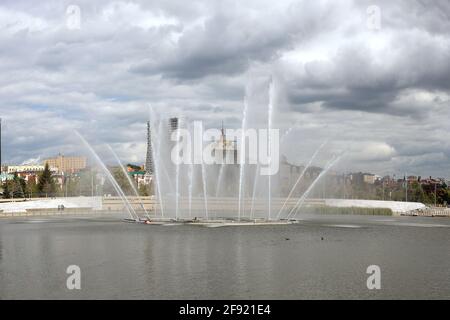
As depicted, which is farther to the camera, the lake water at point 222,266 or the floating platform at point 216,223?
the floating platform at point 216,223

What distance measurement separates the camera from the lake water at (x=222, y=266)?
26.9 meters

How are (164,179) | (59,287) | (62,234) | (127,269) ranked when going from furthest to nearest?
(164,179), (62,234), (127,269), (59,287)

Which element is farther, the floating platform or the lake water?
the floating platform

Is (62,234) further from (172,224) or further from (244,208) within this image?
(244,208)

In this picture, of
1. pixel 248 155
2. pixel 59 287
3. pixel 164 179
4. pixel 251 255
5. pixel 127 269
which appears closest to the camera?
pixel 59 287

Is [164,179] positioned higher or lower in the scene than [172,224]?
higher

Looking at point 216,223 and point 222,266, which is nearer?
point 222,266

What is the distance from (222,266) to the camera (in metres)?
34.6

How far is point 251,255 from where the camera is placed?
40.1 metres

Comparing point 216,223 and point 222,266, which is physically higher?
point 222,266

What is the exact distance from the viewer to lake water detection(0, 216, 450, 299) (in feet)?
88.2
